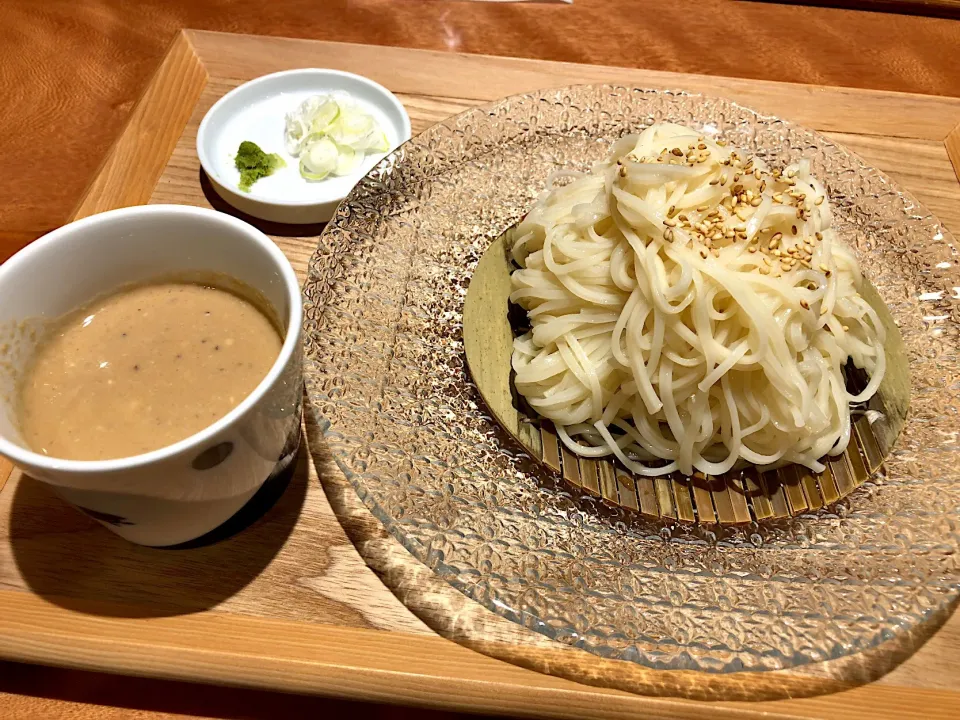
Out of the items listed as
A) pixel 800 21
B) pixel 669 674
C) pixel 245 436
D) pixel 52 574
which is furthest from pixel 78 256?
pixel 800 21

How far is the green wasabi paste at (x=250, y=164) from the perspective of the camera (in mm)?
2178

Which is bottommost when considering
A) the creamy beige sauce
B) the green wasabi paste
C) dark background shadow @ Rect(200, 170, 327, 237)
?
dark background shadow @ Rect(200, 170, 327, 237)

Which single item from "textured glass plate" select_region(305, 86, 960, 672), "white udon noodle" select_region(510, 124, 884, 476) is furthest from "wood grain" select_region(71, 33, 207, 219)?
"white udon noodle" select_region(510, 124, 884, 476)

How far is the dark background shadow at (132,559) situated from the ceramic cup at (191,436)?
0.07 metres

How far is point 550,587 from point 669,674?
0.31 meters

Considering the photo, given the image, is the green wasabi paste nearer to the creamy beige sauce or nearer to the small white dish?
the small white dish

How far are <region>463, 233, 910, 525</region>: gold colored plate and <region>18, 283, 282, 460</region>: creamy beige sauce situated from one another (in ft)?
2.03

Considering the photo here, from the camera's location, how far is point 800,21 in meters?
3.15

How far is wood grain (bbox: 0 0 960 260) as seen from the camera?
9.20 feet

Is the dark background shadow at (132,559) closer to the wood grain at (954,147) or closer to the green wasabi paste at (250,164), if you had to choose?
the green wasabi paste at (250,164)

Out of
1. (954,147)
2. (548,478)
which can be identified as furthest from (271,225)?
(954,147)

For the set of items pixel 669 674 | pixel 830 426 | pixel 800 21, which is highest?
pixel 800 21

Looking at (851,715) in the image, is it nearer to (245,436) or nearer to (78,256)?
(245,436)

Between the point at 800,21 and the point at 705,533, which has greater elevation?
the point at 800,21
